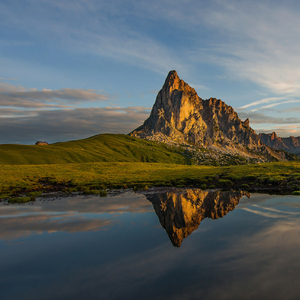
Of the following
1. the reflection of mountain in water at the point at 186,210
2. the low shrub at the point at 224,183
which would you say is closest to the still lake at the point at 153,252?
the reflection of mountain in water at the point at 186,210

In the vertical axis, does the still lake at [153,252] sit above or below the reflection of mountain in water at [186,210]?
above

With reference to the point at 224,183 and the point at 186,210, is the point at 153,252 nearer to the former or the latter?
the point at 186,210

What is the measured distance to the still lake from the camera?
38.4 ft

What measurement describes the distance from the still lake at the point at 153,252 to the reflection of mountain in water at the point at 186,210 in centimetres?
Answer: 11

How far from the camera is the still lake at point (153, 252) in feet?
38.4

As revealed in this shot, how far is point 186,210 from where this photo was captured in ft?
89.0

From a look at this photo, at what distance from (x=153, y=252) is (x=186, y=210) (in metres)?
12.0

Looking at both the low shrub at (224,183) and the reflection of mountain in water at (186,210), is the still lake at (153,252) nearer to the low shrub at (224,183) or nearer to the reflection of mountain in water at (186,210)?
the reflection of mountain in water at (186,210)

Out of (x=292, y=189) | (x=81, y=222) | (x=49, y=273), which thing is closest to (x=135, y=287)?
(x=49, y=273)

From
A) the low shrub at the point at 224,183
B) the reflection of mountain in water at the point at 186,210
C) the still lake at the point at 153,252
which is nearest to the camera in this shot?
the still lake at the point at 153,252

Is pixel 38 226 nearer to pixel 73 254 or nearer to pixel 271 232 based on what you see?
pixel 73 254

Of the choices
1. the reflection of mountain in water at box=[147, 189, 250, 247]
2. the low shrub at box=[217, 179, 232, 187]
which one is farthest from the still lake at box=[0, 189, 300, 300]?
the low shrub at box=[217, 179, 232, 187]

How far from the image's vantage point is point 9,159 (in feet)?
356

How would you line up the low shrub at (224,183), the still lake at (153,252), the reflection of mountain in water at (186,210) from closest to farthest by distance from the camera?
the still lake at (153,252)
the reflection of mountain in water at (186,210)
the low shrub at (224,183)
